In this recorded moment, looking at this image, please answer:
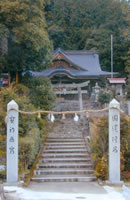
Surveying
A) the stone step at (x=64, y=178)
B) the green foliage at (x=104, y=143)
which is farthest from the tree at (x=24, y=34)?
the stone step at (x=64, y=178)

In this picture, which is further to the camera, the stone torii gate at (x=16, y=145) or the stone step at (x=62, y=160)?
the stone step at (x=62, y=160)

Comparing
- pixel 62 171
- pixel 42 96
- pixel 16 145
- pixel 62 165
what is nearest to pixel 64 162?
pixel 62 165

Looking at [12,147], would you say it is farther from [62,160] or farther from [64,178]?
[62,160]

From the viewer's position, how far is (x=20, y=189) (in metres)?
7.96

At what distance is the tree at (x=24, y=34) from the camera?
13734 millimetres

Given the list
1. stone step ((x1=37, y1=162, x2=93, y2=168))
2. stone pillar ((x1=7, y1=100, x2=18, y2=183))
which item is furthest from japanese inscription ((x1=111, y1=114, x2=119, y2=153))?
stone pillar ((x1=7, y1=100, x2=18, y2=183))

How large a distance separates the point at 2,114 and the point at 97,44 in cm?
2146

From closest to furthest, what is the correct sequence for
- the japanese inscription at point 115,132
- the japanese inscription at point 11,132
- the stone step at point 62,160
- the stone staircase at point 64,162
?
the japanese inscription at point 11,132
the japanese inscription at point 115,132
the stone staircase at point 64,162
the stone step at point 62,160

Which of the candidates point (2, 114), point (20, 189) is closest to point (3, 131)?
point (2, 114)

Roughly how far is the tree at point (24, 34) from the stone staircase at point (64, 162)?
5.35 metres

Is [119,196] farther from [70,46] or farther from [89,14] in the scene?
[89,14]

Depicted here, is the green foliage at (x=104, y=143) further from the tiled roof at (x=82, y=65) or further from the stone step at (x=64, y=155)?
the tiled roof at (x=82, y=65)

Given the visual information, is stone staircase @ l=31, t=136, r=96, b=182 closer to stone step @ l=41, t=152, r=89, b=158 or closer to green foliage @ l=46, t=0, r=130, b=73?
stone step @ l=41, t=152, r=89, b=158

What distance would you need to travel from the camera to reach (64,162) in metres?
10.9
